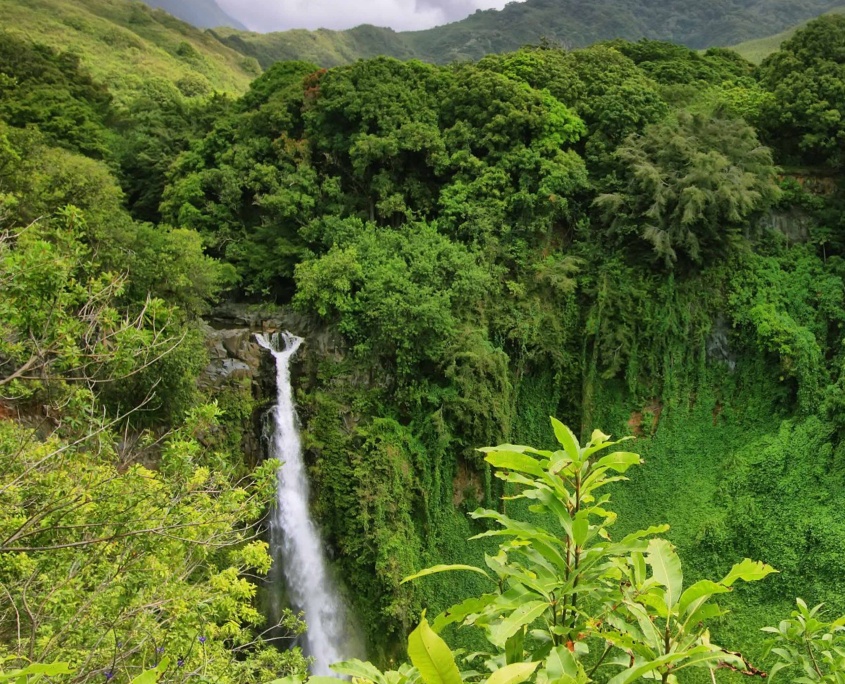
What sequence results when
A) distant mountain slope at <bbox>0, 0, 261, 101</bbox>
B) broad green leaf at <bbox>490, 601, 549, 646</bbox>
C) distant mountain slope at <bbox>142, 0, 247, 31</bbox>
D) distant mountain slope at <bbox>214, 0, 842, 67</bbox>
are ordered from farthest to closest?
distant mountain slope at <bbox>142, 0, 247, 31</bbox> < distant mountain slope at <bbox>214, 0, 842, 67</bbox> < distant mountain slope at <bbox>0, 0, 261, 101</bbox> < broad green leaf at <bbox>490, 601, 549, 646</bbox>

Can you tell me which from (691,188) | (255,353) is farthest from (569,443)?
(691,188)

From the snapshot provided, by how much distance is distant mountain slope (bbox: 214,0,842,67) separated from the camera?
1916 inches

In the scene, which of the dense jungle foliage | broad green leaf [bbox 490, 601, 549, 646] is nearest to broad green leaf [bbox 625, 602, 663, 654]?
broad green leaf [bbox 490, 601, 549, 646]

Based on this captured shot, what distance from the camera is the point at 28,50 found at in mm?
17062

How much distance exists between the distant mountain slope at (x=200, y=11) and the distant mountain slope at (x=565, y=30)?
17.5 meters

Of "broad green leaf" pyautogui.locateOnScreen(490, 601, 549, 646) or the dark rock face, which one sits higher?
"broad green leaf" pyautogui.locateOnScreen(490, 601, 549, 646)

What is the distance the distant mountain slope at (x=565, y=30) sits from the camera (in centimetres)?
4866

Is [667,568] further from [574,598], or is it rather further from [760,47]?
[760,47]

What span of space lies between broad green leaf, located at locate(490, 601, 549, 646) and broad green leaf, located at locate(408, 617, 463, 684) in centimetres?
30

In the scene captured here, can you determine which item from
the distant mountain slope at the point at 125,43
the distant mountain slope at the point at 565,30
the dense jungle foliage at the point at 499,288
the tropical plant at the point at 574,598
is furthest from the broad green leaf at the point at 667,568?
the distant mountain slope at the point at 565,30

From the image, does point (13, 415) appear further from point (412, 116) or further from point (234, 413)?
point (412, 116)

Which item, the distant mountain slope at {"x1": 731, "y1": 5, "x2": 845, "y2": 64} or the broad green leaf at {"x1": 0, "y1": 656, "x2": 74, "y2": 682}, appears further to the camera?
the distant mountain slope at {"x1": 731, "y1": 5, "x2": 845, "y2": 64}

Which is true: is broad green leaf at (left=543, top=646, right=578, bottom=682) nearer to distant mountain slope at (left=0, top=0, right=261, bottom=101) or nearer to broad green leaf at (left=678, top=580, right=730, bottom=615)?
broad green leaf at (left=678, top=580, right=730, bottom=615)

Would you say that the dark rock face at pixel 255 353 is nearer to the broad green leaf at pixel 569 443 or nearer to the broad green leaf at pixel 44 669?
the broad green leaf at pixel 44 669
